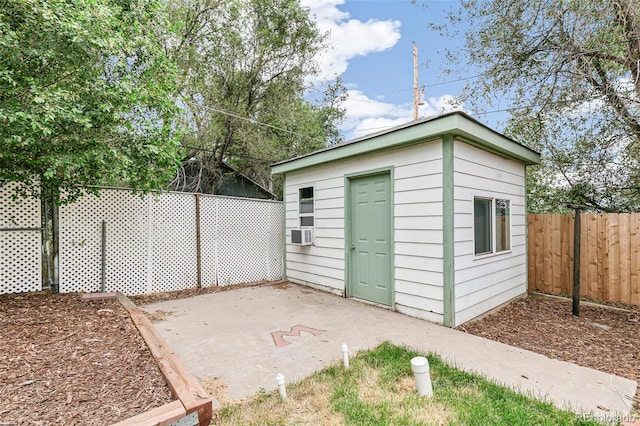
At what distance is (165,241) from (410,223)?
13.9 feet

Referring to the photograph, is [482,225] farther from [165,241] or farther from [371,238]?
[165,241]

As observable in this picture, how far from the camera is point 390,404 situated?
216 cm

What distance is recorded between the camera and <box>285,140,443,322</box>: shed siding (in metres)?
3.97

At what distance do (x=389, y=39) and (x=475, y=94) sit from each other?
4014 millimetres

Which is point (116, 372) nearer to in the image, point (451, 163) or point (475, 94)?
point (451, 163)

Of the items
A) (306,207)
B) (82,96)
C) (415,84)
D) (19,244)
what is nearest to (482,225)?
(306,207)

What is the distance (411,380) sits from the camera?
2.49 meters

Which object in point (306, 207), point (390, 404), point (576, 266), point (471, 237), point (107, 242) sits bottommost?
point (390, 404)

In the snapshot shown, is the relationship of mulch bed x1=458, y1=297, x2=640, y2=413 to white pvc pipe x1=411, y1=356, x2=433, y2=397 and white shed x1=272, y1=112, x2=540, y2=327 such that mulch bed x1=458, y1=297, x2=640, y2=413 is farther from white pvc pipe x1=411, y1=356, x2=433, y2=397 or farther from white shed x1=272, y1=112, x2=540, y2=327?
white pvc pipe x1=411, y1=356, x2=433, y2=397

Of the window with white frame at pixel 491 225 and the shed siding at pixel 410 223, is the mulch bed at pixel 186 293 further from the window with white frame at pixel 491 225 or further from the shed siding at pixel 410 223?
the window with white frame at pixel 491 225

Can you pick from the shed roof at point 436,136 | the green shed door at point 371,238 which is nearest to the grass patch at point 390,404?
the green shed door at point 371,238

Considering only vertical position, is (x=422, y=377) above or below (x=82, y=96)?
below

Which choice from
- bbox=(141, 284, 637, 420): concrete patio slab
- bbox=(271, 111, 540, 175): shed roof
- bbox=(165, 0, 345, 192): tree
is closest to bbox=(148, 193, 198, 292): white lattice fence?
bbox=(141, 284, 637, 420): concrete patio slab

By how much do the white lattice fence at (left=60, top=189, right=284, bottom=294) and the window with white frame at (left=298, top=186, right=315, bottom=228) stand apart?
2.46 ft
